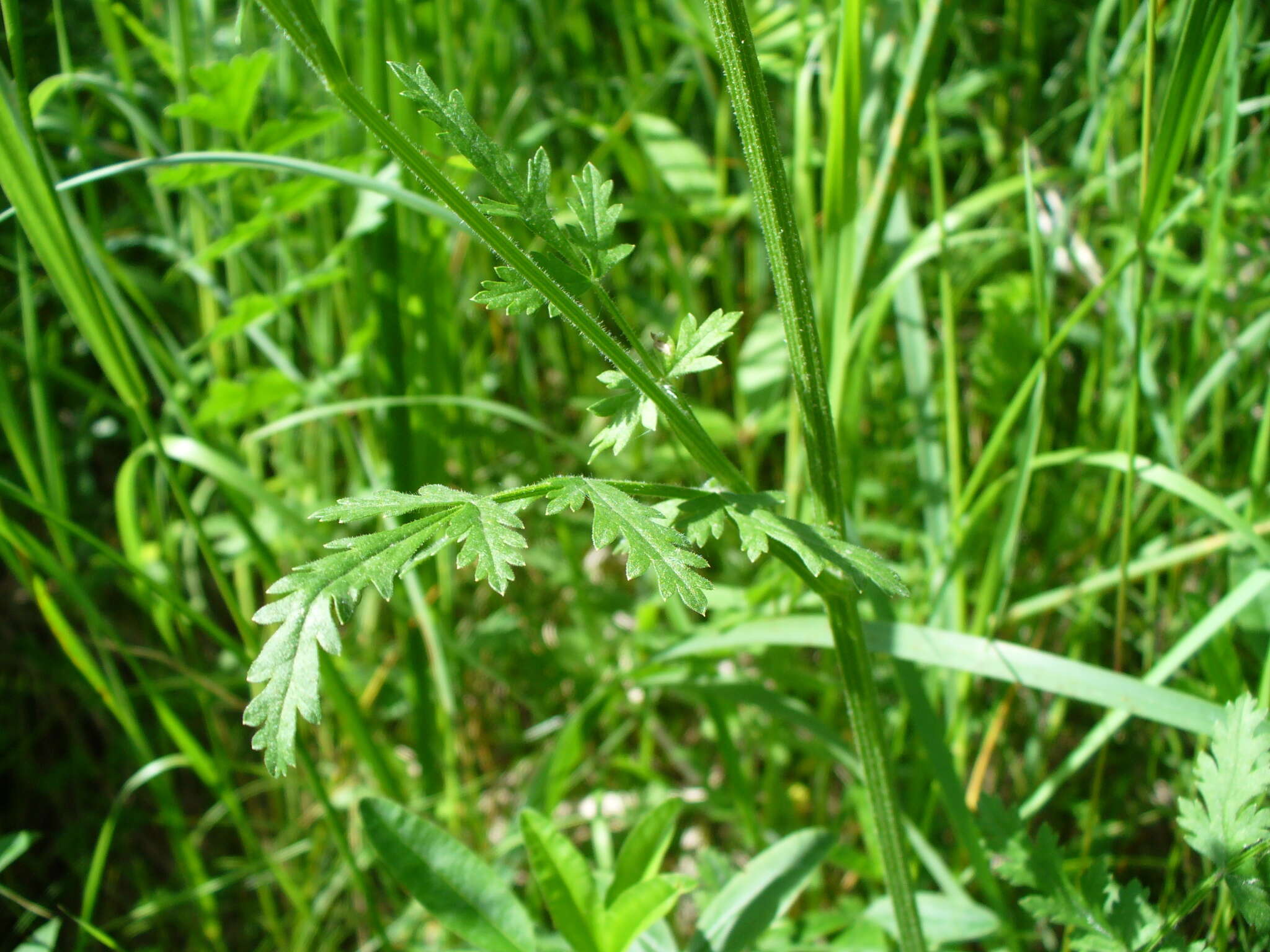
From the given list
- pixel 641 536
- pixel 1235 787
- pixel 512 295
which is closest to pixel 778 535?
pixel 641 536

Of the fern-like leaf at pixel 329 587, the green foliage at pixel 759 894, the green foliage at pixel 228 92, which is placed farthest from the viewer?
the green foliage at pixel 228 92

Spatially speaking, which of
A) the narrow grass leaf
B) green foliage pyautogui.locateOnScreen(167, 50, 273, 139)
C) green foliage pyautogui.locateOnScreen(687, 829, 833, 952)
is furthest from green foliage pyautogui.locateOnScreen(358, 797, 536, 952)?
green foliage pyautogui.locateOnScreen(167, 50, 273, 139)

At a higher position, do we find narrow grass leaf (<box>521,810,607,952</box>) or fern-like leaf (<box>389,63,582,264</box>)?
fern-like leaf (<box>389,63,582,264</box>)

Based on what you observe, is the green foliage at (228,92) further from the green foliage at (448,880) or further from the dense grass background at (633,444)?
the green foliage at (448,880)

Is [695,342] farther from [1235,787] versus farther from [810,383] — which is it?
[1235,787]

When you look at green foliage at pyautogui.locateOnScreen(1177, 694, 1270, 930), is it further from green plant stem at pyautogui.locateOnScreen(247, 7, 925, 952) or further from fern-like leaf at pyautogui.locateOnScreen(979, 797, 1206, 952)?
green plant stem at pyautogui.locateOnScreen(247, 7, 925, 952)

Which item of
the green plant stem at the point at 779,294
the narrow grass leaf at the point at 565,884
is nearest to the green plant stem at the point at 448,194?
the green plant stem at the point at 779,294
